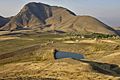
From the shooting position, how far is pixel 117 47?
443 feet

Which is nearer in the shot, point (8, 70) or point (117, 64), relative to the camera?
point (8, 70)

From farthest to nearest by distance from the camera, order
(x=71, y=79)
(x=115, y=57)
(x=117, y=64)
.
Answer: (x=115, y=57) → (x=117, y=64) → (x=71, y=79)

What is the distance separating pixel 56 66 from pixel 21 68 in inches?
337

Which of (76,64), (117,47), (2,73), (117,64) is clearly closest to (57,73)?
(76,64)

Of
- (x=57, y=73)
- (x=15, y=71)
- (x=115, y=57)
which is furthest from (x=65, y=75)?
(x=115, y=57)

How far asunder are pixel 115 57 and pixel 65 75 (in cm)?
3570

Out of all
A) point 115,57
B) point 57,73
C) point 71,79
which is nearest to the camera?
point 71,79

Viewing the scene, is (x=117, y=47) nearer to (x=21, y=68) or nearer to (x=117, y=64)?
(x=117, y=64)

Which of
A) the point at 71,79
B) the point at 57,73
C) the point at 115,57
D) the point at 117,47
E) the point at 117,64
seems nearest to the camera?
the point at 71,79

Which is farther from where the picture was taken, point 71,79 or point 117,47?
point 117,47

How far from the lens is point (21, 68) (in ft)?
247

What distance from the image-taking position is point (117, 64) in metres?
86.7

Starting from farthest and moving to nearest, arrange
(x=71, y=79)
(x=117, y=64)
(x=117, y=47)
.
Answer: (x=117, y=47)
(x=117, y=64)
(x=71, y=79)

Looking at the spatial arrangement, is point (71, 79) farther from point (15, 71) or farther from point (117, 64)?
point (117, 64)
